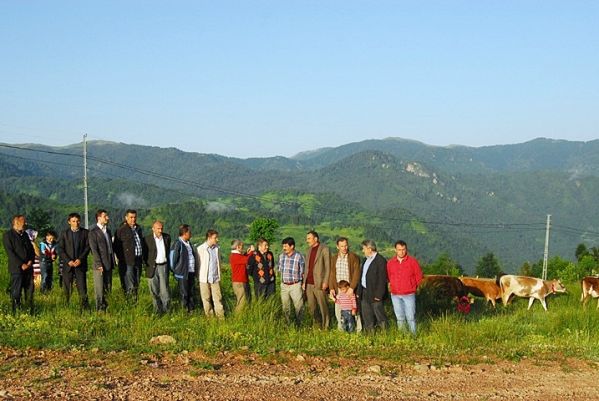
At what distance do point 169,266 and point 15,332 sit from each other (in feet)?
11.1

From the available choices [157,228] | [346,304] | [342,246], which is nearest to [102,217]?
[157,228]

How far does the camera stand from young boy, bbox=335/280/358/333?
11.5 meters

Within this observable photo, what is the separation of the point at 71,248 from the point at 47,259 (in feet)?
14.1

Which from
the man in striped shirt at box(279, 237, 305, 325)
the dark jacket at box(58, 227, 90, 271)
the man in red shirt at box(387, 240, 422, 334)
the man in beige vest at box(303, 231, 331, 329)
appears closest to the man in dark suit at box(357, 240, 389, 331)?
the man in red shirt at box(387, 240, 422, 334)

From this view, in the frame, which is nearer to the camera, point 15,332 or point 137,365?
point 137,365

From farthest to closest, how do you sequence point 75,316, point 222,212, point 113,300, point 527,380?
1. point 222,212
2. point 113,300
3. point 75,316
4. point 527,380

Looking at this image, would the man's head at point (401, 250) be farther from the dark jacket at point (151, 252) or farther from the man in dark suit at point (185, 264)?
the dark jacket at point (151, 252)

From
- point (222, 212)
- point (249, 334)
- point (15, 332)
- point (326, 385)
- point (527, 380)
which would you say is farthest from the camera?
point (222, 212)

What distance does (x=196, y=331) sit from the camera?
33.3 feet

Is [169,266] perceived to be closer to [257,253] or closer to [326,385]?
[257,253]

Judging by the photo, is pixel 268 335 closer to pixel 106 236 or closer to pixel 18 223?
pixel 106 236

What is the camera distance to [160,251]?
40.2ft

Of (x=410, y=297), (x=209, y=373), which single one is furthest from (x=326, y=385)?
(x=410, y=297)

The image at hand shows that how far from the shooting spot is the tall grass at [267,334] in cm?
922
